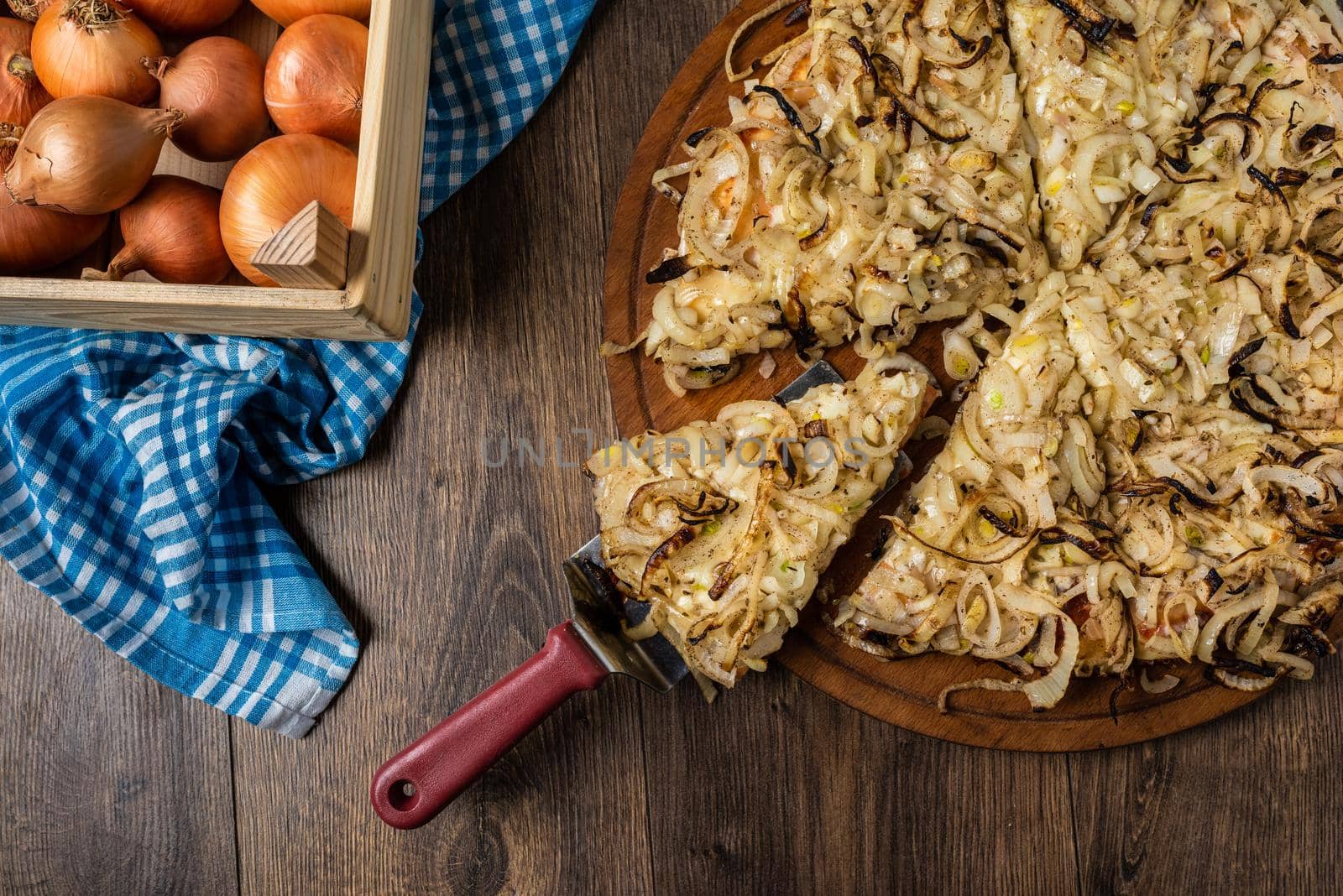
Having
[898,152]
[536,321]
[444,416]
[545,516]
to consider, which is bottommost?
[545,516]

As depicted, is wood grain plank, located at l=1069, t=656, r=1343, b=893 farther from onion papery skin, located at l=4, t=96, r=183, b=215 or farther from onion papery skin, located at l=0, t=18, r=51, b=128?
onion papery skin, located at l=0, t=18, r=51, b=128

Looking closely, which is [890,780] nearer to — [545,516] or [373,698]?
[545,516]

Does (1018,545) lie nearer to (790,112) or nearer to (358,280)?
(790,112)

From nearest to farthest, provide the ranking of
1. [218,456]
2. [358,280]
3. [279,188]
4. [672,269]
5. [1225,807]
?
1. [358,280]
2. [279,188]
3. [672,269]
4. [218,456]
5. [1225,807]

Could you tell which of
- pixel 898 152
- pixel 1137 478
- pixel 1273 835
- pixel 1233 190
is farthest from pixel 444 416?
pixel 1273 835

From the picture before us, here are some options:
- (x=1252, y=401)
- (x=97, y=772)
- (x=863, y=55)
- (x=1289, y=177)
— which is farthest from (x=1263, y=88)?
(x=97, y=772)

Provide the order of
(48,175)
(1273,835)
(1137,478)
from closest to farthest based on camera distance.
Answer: (48,175), (1137,478), (1273,835)
